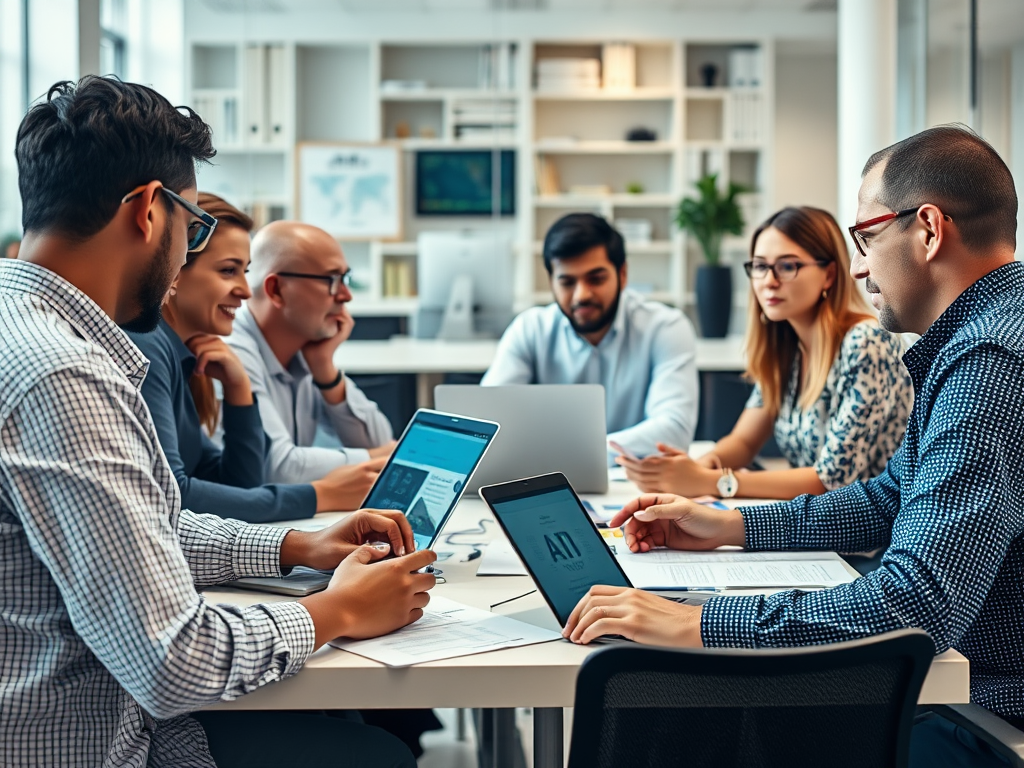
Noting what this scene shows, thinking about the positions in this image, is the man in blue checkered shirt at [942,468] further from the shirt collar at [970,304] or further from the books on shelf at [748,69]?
the books on shelf at [748,69]

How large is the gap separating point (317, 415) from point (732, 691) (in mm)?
1871

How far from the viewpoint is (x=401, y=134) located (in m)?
7.76

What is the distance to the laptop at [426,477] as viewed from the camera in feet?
4.70

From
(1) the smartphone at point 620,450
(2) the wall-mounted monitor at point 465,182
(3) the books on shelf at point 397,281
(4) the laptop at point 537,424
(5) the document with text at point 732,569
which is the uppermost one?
(2) the wall-mounted monitor at point 465,182

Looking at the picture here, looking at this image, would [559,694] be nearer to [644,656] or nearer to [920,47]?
[644,656]

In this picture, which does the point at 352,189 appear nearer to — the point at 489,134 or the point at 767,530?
the point at 489,134

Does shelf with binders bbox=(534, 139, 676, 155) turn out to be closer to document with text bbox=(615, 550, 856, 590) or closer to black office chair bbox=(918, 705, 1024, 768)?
document with text bbox=(615, 550, 856, 590)

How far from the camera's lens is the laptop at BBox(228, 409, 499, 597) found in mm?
1432

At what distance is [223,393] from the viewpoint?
2.08m

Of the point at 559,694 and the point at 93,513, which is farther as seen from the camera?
the point at 559,694

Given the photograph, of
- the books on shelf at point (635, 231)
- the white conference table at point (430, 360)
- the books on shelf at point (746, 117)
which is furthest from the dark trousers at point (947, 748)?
the books on shelf at point (746, 117)

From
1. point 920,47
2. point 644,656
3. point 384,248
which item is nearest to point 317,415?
point 644,656

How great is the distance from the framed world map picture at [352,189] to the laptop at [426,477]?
6331 mm

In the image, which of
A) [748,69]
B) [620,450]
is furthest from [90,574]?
[748,69]
